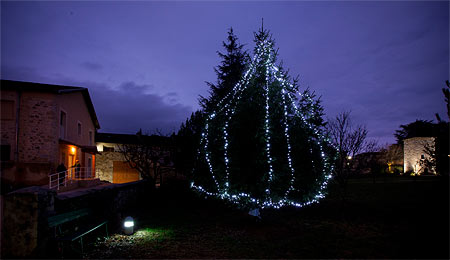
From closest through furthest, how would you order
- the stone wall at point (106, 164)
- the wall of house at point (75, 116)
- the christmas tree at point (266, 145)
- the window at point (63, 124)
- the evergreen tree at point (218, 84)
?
the christmas tree at point (266, 145)
the evergreen tree at point (218, 84)
the window at point (63, 124)
the wall of house at point (75, 116)
the stone wall at point (106, 164)

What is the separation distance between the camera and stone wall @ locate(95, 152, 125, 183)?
77.7 ft

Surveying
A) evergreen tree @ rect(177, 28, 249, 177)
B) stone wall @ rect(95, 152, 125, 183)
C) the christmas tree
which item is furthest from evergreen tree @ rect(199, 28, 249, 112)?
stone wall @ rect(95, 152, 125, 183)

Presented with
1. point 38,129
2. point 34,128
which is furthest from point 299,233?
point 34,128

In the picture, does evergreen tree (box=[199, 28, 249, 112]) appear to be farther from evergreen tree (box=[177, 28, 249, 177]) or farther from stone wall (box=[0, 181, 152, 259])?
stone wall (box=[0, 181, 152, 259])

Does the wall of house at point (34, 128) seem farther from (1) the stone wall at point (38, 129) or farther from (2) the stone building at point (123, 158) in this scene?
(2) the stone building at point (123, 158)

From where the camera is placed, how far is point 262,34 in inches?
315

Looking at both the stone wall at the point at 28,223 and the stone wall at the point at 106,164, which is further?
the stone wall at the point at 106,164

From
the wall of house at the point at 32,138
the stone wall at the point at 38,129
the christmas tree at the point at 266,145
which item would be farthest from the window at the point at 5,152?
the christmas tree at the point at 266,145

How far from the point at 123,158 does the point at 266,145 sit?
19.6 meters

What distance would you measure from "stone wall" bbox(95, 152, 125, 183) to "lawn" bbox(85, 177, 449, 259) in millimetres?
14514

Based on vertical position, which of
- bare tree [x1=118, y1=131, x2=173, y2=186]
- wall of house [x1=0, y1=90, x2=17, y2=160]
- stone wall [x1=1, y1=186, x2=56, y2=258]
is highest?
wall of house [x1=0, y1=90, x2=17, y2=160]

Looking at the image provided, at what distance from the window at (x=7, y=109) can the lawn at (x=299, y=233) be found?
969 cm

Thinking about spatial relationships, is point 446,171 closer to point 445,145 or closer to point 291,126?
point 445,145

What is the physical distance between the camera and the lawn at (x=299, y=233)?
4.60 metres
